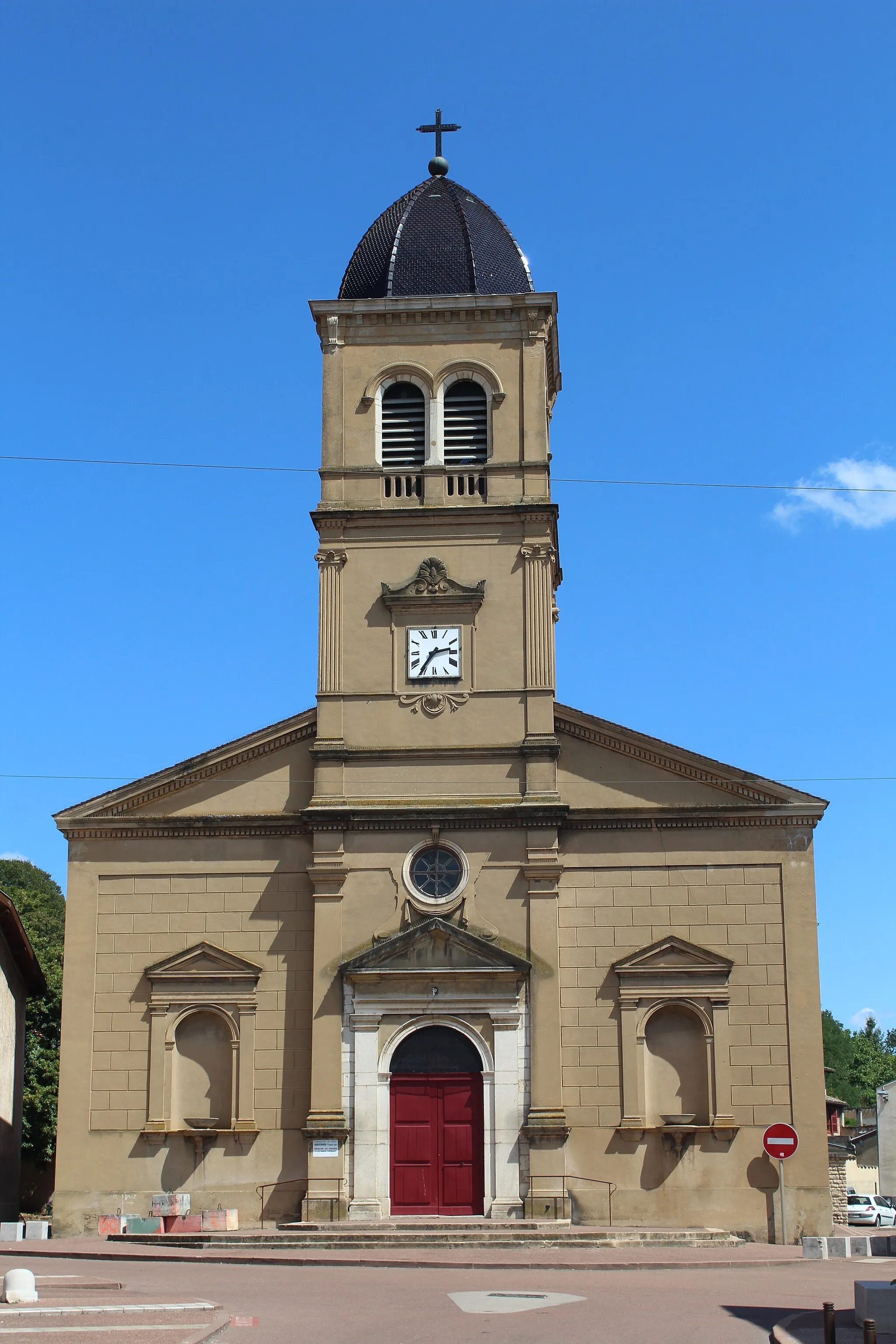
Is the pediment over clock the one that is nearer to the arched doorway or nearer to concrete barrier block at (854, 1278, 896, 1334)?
the arched doorway

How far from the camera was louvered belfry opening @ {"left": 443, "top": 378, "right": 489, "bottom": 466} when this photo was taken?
32750mm

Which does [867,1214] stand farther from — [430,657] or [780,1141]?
[430,657]

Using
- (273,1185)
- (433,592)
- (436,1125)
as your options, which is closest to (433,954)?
(436,1125)

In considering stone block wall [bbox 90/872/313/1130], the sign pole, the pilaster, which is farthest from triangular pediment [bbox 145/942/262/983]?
the sign pole

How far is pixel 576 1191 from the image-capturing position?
28.7 m

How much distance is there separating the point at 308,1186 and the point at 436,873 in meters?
6.13

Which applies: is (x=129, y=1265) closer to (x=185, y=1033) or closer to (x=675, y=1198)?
(x=185, y=1033)

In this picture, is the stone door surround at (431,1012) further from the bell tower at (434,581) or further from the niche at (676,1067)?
the niche at (676,1067)

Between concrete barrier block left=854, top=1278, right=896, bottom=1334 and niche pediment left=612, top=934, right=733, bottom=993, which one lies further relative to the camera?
niche pediment left=612, top=934, right=733, bottom=993

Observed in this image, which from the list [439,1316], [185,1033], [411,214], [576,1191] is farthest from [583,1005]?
[411,214]

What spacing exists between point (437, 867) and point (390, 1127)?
485 centimetres

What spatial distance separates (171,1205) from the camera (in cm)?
2903

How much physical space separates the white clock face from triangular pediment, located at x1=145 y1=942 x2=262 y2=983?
6425mm

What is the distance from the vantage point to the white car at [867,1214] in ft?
157
